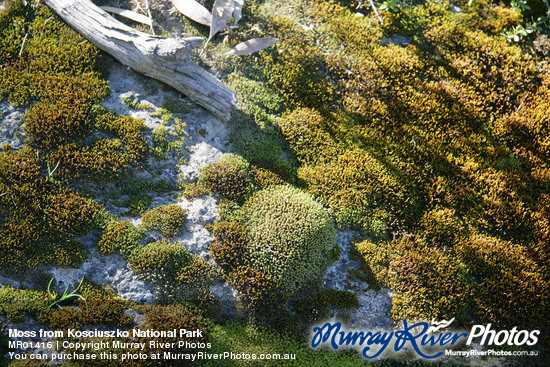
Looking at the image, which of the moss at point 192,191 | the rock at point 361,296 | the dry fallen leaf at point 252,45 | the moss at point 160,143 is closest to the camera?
the rock at point 361,296

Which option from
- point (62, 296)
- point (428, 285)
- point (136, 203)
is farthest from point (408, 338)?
point (62, 296)

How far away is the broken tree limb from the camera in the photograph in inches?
298

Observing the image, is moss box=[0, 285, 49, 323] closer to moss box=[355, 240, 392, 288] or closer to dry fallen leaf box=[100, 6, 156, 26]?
moss box=[355, 240, 392, 288]

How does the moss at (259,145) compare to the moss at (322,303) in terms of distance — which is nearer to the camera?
the moss at (322,303)

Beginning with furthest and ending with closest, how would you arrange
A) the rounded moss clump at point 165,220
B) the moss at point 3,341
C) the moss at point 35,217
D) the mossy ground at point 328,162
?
the rounded moss clump at point 165,220, the mossy ground at point 328,162, the moss at point 35,217, the moss at point 3,341

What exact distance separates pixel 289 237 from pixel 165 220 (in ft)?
7.48

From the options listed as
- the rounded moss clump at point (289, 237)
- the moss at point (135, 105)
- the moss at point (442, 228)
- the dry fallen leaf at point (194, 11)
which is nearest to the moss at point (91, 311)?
the rounded moss clump at point (289, 237)

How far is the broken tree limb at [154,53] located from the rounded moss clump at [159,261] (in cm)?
293

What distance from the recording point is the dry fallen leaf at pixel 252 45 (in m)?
8.79

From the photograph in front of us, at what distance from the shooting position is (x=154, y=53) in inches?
298

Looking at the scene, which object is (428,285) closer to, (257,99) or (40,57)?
(257,99)

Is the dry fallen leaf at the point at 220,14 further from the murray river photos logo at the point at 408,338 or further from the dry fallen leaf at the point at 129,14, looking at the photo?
the murray river photos logo at the point at 408,338

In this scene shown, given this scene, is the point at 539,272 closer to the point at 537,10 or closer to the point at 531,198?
the point at 531,198

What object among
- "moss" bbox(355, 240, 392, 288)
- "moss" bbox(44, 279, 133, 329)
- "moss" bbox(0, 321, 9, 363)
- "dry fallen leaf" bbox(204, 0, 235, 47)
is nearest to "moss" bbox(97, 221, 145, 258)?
"moss" bbox(44, 279, 133, 329)
